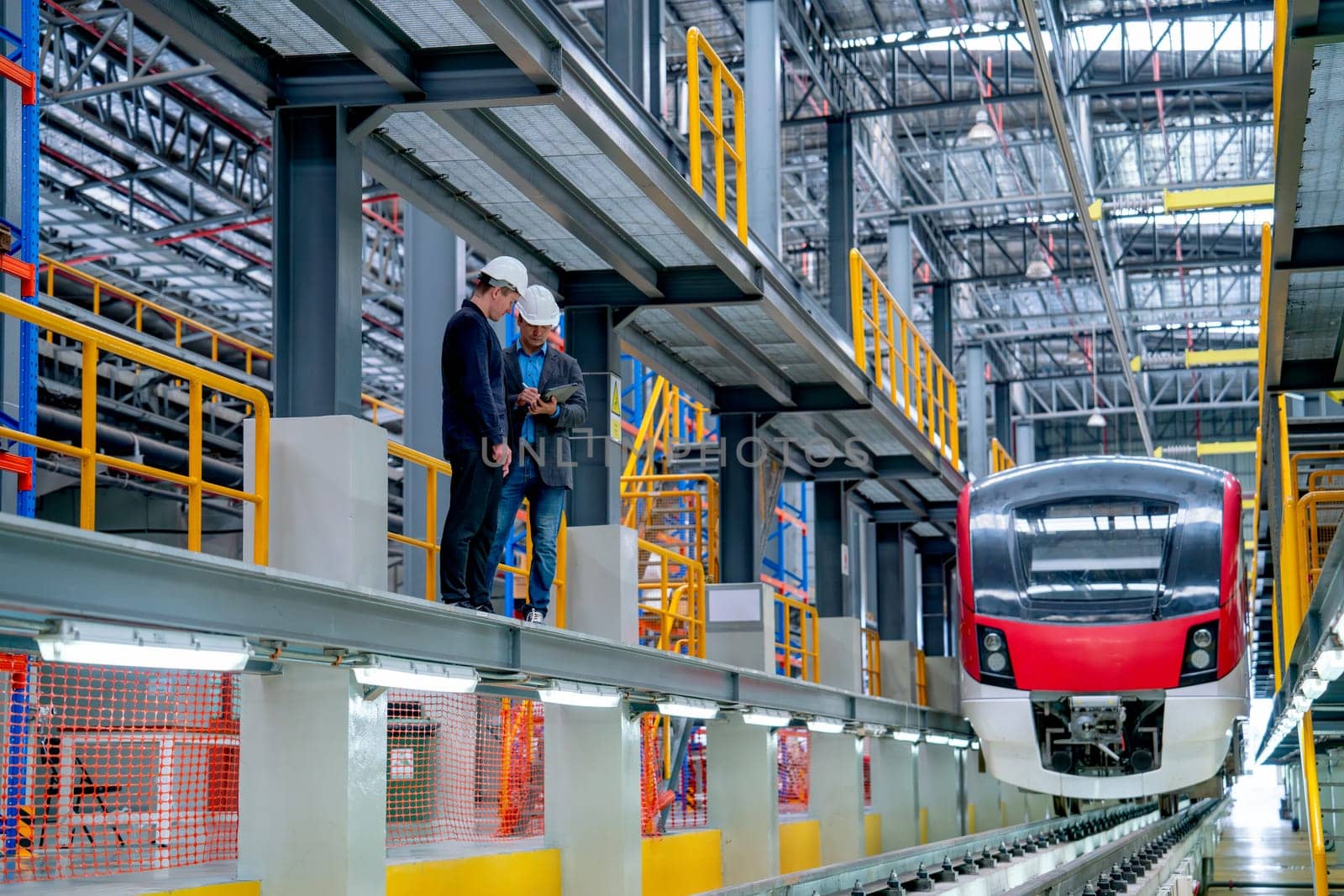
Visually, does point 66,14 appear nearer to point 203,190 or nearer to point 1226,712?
point 203,190

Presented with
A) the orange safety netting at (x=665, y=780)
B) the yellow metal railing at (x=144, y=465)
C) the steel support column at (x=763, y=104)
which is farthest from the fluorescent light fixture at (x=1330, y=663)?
the steel support column at (x=763, y=104)

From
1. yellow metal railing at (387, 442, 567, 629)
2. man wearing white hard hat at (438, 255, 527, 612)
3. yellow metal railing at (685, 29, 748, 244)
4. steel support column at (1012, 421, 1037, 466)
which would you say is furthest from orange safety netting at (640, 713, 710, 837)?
steel support column at (1012, 421, 1037, 466)

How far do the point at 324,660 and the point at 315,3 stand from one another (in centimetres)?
288

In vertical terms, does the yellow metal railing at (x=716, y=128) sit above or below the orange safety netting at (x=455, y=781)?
above

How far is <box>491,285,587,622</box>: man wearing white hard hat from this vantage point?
8.41 m

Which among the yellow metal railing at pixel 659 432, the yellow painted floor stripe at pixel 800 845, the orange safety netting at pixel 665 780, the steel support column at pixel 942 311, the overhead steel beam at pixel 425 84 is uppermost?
the steel support column at pixel 942 311

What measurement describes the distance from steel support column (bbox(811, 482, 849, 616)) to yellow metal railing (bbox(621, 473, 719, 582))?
1.31m

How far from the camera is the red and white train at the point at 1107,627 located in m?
11.4

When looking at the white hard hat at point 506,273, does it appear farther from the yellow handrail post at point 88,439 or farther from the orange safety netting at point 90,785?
the orange safety netting at point 90,785

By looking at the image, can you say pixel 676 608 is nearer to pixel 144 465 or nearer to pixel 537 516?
pixel 537 516

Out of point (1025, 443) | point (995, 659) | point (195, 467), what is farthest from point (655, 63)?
point (1025, 443)

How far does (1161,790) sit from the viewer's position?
37.6 ft

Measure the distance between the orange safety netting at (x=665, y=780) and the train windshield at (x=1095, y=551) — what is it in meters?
3.18

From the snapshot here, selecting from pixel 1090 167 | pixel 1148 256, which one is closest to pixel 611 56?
pixel 1090 167
